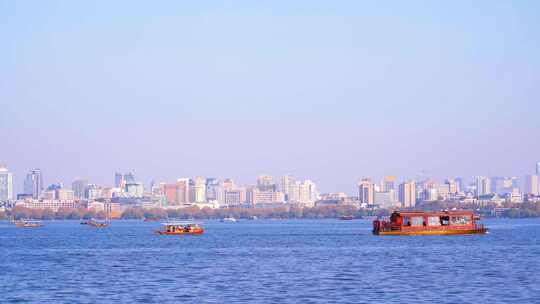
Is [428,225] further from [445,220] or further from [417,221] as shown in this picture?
[445,220]

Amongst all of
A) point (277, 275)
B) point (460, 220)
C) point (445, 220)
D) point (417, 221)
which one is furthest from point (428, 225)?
point (277, 275)

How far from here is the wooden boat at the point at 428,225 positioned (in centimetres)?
12381

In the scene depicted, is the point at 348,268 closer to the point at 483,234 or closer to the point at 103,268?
the point at 103,268

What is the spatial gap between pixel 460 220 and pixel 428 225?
422 centimetres

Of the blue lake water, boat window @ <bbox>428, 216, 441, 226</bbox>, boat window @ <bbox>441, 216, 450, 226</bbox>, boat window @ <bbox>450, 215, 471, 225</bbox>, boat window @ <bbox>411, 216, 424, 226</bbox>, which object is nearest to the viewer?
the blue lake water

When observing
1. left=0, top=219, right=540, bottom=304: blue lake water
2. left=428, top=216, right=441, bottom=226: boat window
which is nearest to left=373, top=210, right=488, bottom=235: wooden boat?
left=428, top=216, right=441, bottom=226: boat window

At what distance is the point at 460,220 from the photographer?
126562 mm

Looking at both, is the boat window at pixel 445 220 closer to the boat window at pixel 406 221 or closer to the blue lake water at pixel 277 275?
the boat window at pixel 406 221

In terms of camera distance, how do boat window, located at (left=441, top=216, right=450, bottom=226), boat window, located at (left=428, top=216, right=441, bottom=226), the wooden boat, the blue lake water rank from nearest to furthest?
1. the blue lake water
2. the wooden boat
3. boat window, located at (left=441, top=216, right=450, bottom=226)
4. boat window, located at (left=428, top=216, right=441, bottom=226)

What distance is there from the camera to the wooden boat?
123812mm

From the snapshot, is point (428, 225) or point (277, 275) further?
point (428, 225)

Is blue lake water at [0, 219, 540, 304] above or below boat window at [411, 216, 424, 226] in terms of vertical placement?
below

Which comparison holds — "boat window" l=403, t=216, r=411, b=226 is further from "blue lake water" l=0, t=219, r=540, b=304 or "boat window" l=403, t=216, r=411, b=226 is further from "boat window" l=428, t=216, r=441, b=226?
"blue lake water" l=0, t=219, r=540, b=304

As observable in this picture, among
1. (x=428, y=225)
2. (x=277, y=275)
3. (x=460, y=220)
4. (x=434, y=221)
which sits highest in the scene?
(x=460, y=220)
